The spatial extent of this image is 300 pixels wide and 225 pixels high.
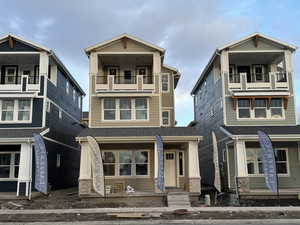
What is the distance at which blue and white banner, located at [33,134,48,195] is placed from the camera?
17348mm

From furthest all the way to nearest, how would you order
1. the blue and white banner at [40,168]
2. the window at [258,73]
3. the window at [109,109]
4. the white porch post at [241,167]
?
the window at [258,73], the window at [109,109], the white porch post at [241,167], the blue and white banner at [40,168]

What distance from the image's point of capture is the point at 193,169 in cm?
1881

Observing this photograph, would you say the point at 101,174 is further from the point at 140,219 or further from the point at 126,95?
the point at 126,95

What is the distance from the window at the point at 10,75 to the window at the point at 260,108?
17393 mm

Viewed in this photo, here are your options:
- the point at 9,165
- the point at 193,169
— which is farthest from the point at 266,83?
the point at 9,165

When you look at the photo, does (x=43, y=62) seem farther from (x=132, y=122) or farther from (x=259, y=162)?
(x=259, y=162)

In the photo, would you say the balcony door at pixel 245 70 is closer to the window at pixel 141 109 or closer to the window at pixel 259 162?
the window at pixel 259 162

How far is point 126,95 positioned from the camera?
21.8 meters

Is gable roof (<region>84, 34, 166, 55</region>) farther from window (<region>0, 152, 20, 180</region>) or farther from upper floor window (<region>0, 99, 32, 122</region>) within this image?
window (<region>0, 152, 20, 180</region>)

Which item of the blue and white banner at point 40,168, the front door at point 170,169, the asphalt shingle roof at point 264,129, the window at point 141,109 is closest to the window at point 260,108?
the asphalt shingle roof at point 264,129

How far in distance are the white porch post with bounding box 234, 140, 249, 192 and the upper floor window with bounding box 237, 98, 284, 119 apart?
3224 millimetres

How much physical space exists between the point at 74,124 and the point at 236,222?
2131 centimetres

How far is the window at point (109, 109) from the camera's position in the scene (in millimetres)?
21844

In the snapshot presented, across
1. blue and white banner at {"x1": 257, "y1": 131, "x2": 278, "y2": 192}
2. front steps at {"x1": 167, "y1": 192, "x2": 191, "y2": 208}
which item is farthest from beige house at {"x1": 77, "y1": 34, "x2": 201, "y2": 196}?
blue and white banner at {"x1": 257, "y1": 131, "x2": 278, "y2": 192}
